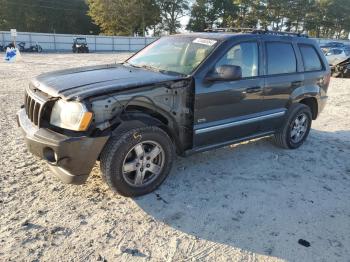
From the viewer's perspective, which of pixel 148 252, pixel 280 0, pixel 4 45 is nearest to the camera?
pixel 148 252

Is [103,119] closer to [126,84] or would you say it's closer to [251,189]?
[126,84]

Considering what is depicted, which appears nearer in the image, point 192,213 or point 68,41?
point 192,213

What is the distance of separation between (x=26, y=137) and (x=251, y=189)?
265cm

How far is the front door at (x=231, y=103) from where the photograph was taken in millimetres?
4387

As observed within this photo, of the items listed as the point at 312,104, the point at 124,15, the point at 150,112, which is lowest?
the point at 312,104

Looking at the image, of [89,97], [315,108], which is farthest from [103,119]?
[315,108]

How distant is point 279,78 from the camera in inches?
207

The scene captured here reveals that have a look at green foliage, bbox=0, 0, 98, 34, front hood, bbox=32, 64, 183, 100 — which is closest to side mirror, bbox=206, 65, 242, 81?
front hood, bbox=32, 64, 183, 100

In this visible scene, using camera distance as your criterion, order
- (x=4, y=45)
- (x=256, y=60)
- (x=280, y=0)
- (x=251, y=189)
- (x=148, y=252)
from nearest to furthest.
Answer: (x=148, y=252), (x=251, y=189), (x=256, y=60), (x=4, y=45), (x=280, y=0)

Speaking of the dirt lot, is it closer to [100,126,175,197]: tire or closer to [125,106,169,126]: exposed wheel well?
[100,126,175,197]: tire

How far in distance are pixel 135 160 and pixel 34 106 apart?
1231 millimetres

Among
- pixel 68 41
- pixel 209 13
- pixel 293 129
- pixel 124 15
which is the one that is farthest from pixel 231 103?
pixel 209 13

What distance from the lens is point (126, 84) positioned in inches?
148

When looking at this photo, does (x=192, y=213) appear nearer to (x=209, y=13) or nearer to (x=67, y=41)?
(x=67, y=41)
